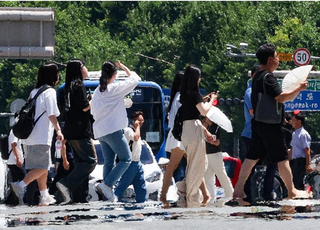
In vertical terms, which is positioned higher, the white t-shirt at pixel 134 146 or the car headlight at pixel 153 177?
the white t-shirt at pixel 134 146

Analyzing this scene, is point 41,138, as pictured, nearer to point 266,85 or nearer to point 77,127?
point 77,127

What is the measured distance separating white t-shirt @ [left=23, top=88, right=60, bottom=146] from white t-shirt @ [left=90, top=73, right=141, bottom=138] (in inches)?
26.9

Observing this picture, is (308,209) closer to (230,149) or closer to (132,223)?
(132,223)

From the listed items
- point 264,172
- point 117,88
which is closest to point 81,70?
point 117,88

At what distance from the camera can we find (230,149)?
6888 centimetres

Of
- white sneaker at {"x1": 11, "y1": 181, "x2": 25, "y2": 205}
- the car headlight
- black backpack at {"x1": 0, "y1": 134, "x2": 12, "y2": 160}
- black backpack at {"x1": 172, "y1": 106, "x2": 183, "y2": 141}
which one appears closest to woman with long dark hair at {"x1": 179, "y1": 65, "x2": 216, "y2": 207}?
black backpack at {"x1": 172, "y1": 106, "x2": 183, "y2": 141}

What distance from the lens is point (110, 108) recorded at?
491 inches

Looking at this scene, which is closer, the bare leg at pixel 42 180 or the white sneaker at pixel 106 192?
the bare leg at pixel 42 180

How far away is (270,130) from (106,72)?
6.98 feet

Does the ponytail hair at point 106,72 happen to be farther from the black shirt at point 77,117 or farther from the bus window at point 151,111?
the bus window at point 151,111

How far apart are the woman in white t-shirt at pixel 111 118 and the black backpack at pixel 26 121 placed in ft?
Answer: 2.58

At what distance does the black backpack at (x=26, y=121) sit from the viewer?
11.8 m

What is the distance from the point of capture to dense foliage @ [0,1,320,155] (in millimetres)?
58250

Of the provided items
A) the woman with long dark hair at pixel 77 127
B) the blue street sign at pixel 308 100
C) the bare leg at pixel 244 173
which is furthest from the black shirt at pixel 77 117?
the blue street sign at pixel 308 100
